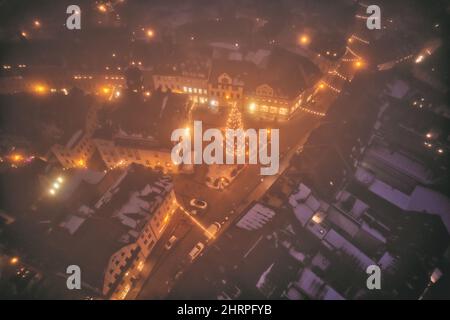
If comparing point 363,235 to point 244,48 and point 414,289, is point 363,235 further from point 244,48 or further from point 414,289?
point 244,48

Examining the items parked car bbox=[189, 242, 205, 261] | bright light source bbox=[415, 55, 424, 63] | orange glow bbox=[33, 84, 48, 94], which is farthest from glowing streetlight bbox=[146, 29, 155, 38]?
bright light source bbox=[415, 55, 424, 63]

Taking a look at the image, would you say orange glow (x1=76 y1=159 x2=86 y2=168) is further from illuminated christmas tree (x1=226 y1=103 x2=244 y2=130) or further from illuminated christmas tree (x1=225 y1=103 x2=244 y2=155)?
illuminated christmas tree (x1=226 y1=103 x2=244 y2=130)

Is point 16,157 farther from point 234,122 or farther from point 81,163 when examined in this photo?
point 234,122

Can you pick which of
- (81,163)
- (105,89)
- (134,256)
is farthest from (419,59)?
(81,163)

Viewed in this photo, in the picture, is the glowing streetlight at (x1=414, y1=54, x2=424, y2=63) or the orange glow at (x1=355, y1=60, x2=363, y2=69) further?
the orange glow at (x1=355, y1=60, x2=363, y2=69)

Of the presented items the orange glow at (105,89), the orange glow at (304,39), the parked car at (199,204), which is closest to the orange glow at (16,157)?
the orange glow at (105,89)

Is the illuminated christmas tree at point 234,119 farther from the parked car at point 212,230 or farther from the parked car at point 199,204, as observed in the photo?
the parked car at point 212,230
